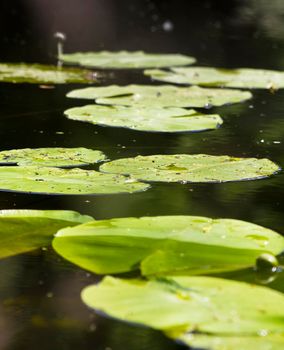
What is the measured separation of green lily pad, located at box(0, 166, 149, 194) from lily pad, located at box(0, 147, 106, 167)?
0.09 m

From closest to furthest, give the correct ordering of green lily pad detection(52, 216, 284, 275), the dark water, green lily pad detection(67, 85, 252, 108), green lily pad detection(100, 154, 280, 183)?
the dark water
green lily pad detection(52, 216, 284, 275)
green lily pad detection(100, 154, 280, 183)
green lily pad detection(67, 85, 252, 108)

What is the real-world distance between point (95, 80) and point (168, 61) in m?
0.66

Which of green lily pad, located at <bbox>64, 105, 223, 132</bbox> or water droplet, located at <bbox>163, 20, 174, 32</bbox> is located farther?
water droplet, located at <bbox>163, 20, 174, 32</bbox>

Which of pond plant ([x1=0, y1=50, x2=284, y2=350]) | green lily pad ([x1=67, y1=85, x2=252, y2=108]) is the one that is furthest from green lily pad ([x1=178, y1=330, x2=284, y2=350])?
green lily pad ([x1=67, y1=85, x2=252, y2=108])

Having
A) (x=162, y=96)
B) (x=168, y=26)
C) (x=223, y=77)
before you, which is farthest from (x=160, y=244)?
(x=168, y=26)

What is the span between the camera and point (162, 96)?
296 centimetres

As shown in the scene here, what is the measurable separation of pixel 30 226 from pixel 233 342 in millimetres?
613

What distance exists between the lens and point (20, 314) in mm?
1262

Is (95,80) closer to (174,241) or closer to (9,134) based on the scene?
(9,134)

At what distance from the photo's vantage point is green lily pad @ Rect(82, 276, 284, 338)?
1105 millimetres

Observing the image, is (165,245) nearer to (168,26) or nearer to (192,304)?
(192,304)

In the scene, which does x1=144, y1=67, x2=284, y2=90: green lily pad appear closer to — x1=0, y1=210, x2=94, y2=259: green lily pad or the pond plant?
the pond plant

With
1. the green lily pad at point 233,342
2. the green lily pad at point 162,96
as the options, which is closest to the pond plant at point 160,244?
the green lily pad at point 233,342

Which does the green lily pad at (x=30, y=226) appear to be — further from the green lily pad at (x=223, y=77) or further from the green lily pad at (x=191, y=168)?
the green lily pad at (x=223, y=77)
